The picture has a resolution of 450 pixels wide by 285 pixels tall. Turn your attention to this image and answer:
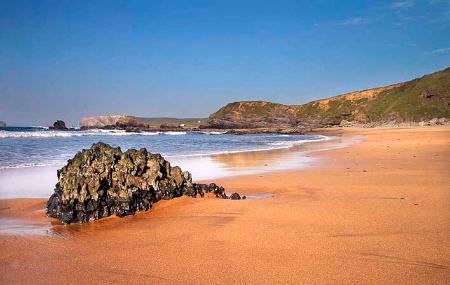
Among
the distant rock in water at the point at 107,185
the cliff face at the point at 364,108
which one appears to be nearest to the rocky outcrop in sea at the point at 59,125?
the cliff face at the point at 364,108

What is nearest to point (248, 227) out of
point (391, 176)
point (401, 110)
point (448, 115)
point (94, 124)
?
point (391, 176)

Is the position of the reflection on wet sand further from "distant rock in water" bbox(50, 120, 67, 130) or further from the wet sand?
"distant rock in water" bbox(50, 120, 67, 130)

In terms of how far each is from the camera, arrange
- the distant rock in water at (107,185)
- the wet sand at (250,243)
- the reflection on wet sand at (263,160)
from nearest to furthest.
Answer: the wet sand at (250,243) → the distant rock in water at (107,185) → the reflection on wet sand at (263,160)

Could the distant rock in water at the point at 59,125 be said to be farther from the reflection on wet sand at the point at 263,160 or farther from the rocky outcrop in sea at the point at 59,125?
the reflection on wet sand at the point at 263,160

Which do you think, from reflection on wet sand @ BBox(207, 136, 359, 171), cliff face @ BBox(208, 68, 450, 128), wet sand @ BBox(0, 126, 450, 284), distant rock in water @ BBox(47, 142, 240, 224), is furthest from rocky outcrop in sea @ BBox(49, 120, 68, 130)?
distant rock in water @ BBox(47, 142, 240, 224)

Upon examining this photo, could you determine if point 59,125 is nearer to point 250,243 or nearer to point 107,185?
point 107,185

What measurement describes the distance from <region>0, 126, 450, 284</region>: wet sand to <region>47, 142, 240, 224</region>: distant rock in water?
0.25 m

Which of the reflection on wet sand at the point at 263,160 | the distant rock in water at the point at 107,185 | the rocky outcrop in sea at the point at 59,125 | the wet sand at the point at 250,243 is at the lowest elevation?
the reflection on wet sand at the point at 263,160

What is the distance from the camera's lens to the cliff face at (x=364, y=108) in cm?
9019

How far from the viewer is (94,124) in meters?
173

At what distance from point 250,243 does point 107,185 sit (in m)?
2.97

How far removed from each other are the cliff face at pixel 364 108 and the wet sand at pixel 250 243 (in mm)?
87682

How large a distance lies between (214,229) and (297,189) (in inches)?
149

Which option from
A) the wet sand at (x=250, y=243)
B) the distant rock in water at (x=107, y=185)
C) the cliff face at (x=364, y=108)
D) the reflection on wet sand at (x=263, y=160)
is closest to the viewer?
the wet sand at (x=250, y=243)
